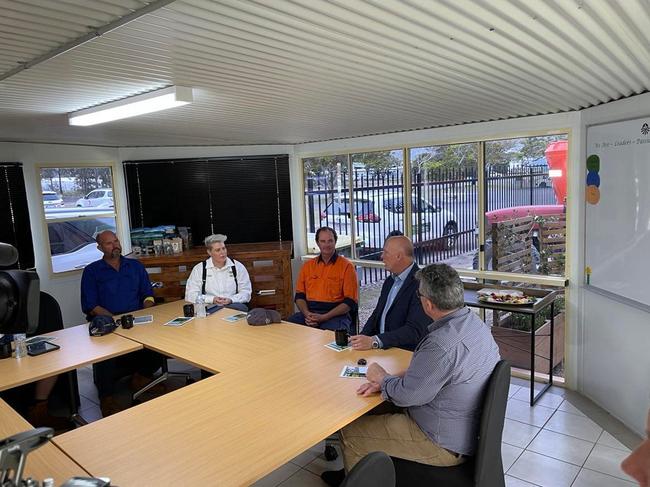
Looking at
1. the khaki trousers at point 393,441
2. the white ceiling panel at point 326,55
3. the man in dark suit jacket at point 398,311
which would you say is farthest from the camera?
the man in dark suit jacket at point 398,311

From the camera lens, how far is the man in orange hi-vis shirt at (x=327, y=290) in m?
4.42

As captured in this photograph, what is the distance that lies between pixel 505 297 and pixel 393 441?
90.4 inches

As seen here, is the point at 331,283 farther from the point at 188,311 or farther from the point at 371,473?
the point at 371,473

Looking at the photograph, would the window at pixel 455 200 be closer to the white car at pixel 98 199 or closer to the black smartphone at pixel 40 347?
the white car at pixel 98 199

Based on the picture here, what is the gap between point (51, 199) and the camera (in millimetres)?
5605

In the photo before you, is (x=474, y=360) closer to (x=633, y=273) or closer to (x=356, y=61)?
(x=356, y=61)

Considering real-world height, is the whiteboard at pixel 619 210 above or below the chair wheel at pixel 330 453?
above

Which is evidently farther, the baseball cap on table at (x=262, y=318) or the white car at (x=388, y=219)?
the white car at (x=388, y=219)

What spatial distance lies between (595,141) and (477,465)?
9.37 feet

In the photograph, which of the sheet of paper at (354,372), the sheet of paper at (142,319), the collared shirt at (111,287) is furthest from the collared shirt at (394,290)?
the collared shirt at (111,287)

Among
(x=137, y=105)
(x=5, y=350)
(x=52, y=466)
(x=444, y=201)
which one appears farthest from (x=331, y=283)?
(x=52, y=466)

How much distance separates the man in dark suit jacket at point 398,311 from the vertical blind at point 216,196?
10.9ft

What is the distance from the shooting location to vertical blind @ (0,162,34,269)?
5012mm

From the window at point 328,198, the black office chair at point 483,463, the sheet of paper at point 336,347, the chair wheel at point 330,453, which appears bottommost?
the chair wheel at point 330,453
